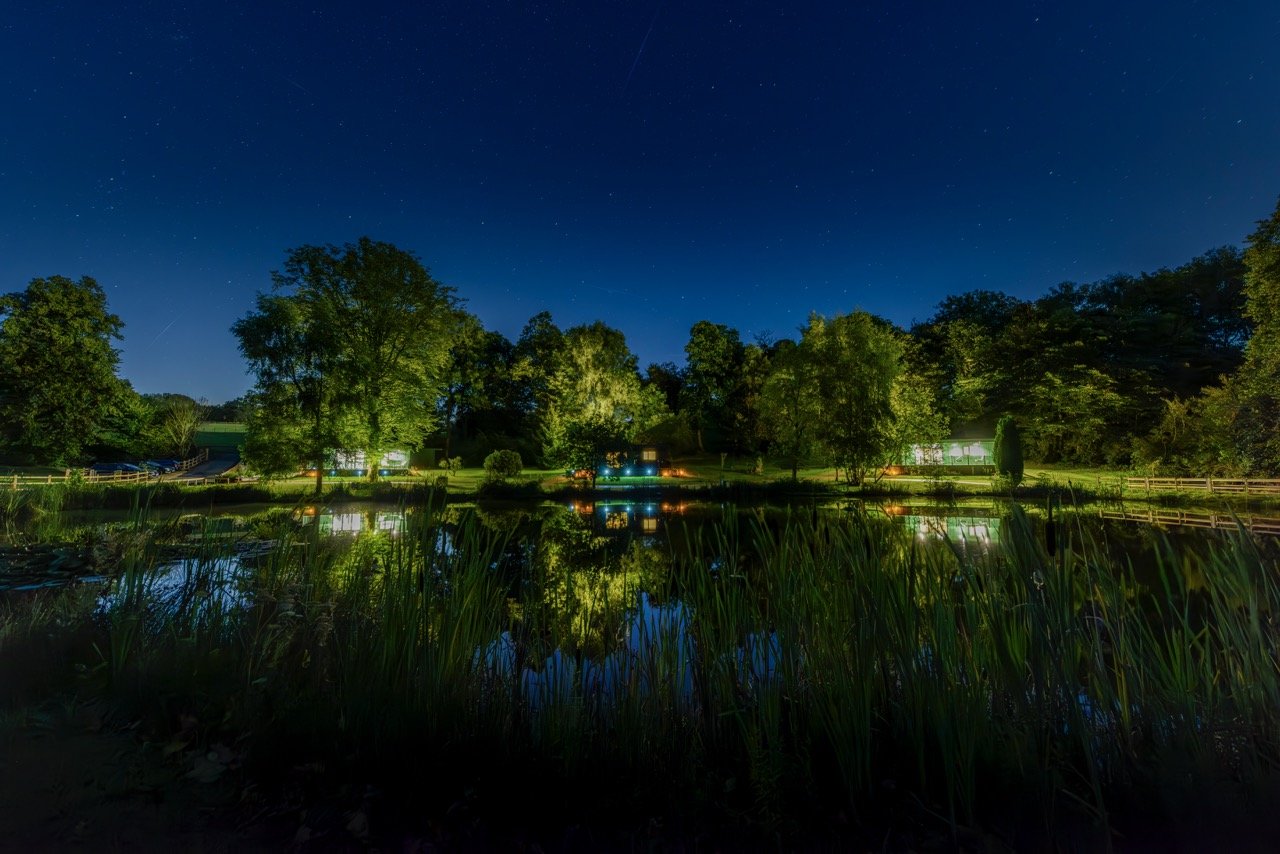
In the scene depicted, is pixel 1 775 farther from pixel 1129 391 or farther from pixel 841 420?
pixel 1129 391

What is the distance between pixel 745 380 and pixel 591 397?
1758cm

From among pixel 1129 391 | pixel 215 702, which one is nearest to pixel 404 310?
pixel 215 702

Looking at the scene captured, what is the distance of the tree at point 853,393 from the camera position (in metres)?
27.0

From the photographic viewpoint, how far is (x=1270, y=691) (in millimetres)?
2277

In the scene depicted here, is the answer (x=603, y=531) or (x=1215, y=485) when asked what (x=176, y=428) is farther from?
(x=1215, y=485)

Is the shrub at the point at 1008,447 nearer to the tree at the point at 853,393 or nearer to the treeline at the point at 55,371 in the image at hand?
the tree at the point at 853,393

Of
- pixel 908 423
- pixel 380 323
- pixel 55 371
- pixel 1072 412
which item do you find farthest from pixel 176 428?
pixel 1072 412

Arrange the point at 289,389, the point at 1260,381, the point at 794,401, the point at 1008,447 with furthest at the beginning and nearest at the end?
the point at 794,401 < the point at 1008,447 < the point at 289,389 < the point at 1260,381

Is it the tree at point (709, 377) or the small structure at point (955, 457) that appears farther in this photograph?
the tree at point (709, 377)

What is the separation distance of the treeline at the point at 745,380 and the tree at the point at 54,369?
0.29 ft

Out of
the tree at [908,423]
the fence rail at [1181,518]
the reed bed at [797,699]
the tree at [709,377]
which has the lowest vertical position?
the fence rail at [1181,518]

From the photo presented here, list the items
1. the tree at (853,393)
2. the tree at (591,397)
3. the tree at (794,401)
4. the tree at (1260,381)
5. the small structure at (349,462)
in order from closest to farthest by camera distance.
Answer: the tree at (1260,381) → the tree at (853,393) → the small structure at (349,462) → the tree at (794,401) → the tree at (591,397)

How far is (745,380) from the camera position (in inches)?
1866

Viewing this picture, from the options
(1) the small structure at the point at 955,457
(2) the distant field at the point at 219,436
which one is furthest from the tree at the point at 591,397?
(2) the distant field at the point at 219,436
